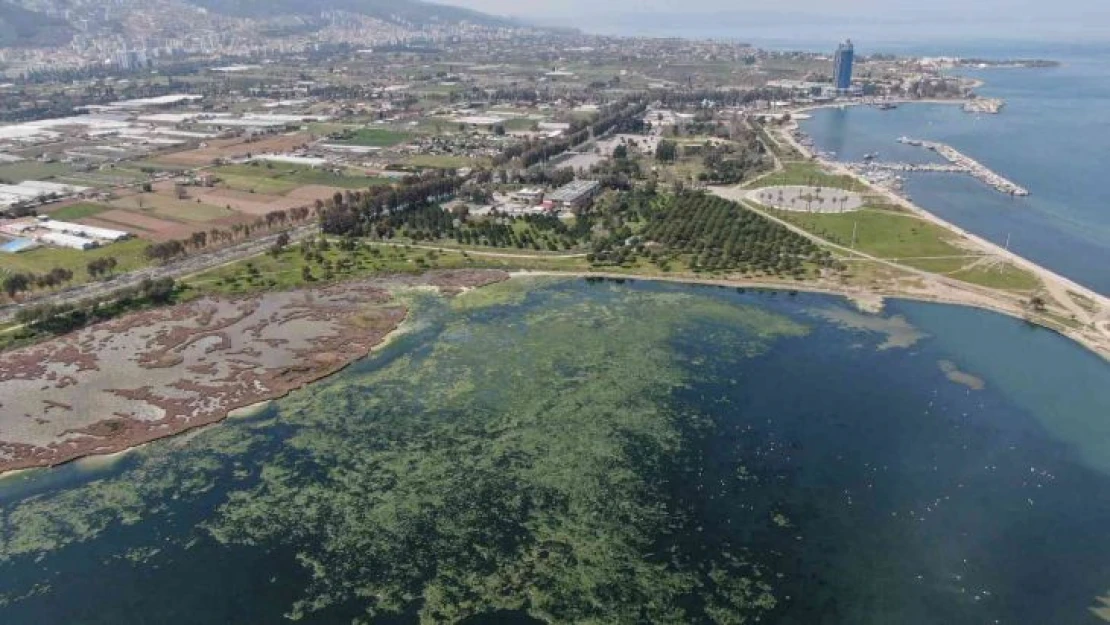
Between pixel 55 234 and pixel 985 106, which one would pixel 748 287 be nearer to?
pixel 55 234

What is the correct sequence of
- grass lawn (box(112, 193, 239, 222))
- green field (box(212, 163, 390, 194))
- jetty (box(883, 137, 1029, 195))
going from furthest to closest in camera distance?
jetty (box(883, 137, 1029, 195)) < green field (box(212, 163, 390, 194)) < grass lawn (box(112, 193, 239, 222))

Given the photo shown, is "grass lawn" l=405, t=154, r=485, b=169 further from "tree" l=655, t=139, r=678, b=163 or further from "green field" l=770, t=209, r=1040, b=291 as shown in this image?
"green field" l=770, t=209, r=1040, b=291

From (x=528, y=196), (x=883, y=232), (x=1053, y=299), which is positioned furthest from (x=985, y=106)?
(x=528, y=196)

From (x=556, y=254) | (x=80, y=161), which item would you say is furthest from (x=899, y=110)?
(x=80, y=161)

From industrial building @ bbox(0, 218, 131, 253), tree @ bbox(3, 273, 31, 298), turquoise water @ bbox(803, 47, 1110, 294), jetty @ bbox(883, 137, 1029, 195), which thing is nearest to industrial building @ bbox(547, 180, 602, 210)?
turquoise water @ bbox(803, 47, 1110, 294)

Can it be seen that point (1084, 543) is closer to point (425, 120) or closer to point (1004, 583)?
point (1004, 583)

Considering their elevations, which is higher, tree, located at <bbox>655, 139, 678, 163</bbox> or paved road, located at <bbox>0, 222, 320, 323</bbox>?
tree, located at <bbox>655, 139, 678, 163</bbox>
